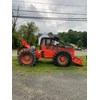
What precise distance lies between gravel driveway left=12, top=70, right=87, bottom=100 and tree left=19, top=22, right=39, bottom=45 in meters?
0.30

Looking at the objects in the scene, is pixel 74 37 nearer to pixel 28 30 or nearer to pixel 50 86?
pixel 28 30

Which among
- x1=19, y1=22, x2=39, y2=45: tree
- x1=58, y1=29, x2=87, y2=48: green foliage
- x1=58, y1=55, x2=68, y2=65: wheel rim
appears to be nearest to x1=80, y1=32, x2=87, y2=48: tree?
x1=58, y1=29, x2=87, y2=48: green foliage

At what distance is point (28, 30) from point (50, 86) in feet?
1.64

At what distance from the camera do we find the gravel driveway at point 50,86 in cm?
151

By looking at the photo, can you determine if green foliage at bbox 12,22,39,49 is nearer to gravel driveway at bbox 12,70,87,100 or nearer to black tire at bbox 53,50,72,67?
gravel driveway at bbox 12,70,87,100

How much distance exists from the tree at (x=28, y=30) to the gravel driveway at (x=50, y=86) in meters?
0.30

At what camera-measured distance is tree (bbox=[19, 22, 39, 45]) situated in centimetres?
146

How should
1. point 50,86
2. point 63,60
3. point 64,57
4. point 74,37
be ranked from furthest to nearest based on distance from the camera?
point 64,57 < point 63,60 < point 50,86 < point 74,37

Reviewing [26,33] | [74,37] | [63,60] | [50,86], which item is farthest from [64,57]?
[26,33]

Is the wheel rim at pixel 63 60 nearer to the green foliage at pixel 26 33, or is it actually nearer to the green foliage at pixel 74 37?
the green foliage at pixel 74 37

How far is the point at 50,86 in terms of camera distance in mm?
1712

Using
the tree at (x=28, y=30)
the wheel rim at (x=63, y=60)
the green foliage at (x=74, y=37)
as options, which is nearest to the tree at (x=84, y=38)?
the green foliage at (x=74, y=37)
